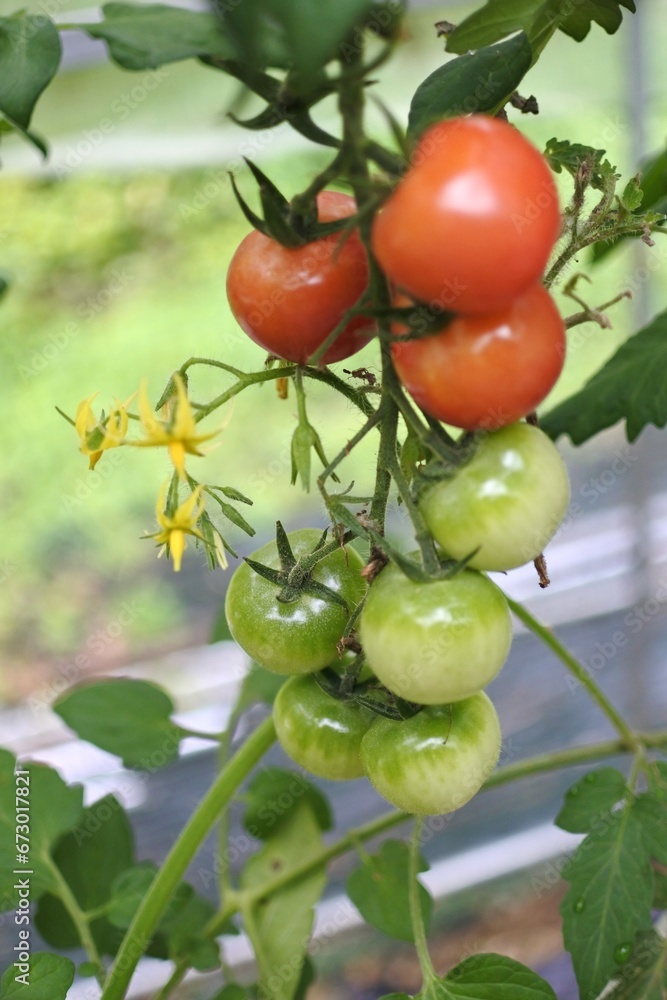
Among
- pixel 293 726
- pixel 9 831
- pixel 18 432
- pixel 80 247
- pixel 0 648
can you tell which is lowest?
pixel 0 648

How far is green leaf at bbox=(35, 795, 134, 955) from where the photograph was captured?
0.69m

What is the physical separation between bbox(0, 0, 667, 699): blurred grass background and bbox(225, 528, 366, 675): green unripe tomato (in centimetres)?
95

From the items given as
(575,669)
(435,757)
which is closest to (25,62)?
(435,757)

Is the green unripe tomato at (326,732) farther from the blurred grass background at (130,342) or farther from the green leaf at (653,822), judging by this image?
the blurred grass background at (130,342)

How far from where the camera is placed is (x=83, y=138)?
3.81 ft

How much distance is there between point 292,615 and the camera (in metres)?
0.38

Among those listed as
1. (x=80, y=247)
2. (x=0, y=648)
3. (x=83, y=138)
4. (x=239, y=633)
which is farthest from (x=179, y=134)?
(x=80, y=247)

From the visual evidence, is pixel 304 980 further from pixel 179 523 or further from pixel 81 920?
pixel 179 523

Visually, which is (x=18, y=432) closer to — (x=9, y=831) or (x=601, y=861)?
(x=9, y=831)

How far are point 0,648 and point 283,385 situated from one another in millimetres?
1643

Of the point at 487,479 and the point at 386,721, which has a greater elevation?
the point at 487,479

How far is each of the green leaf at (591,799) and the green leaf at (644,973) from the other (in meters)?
0.08

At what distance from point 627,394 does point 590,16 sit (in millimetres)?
210

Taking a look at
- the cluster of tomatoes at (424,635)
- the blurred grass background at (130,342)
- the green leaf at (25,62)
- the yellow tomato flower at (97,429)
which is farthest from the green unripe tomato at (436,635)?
the blurred grass background at (130,342)
